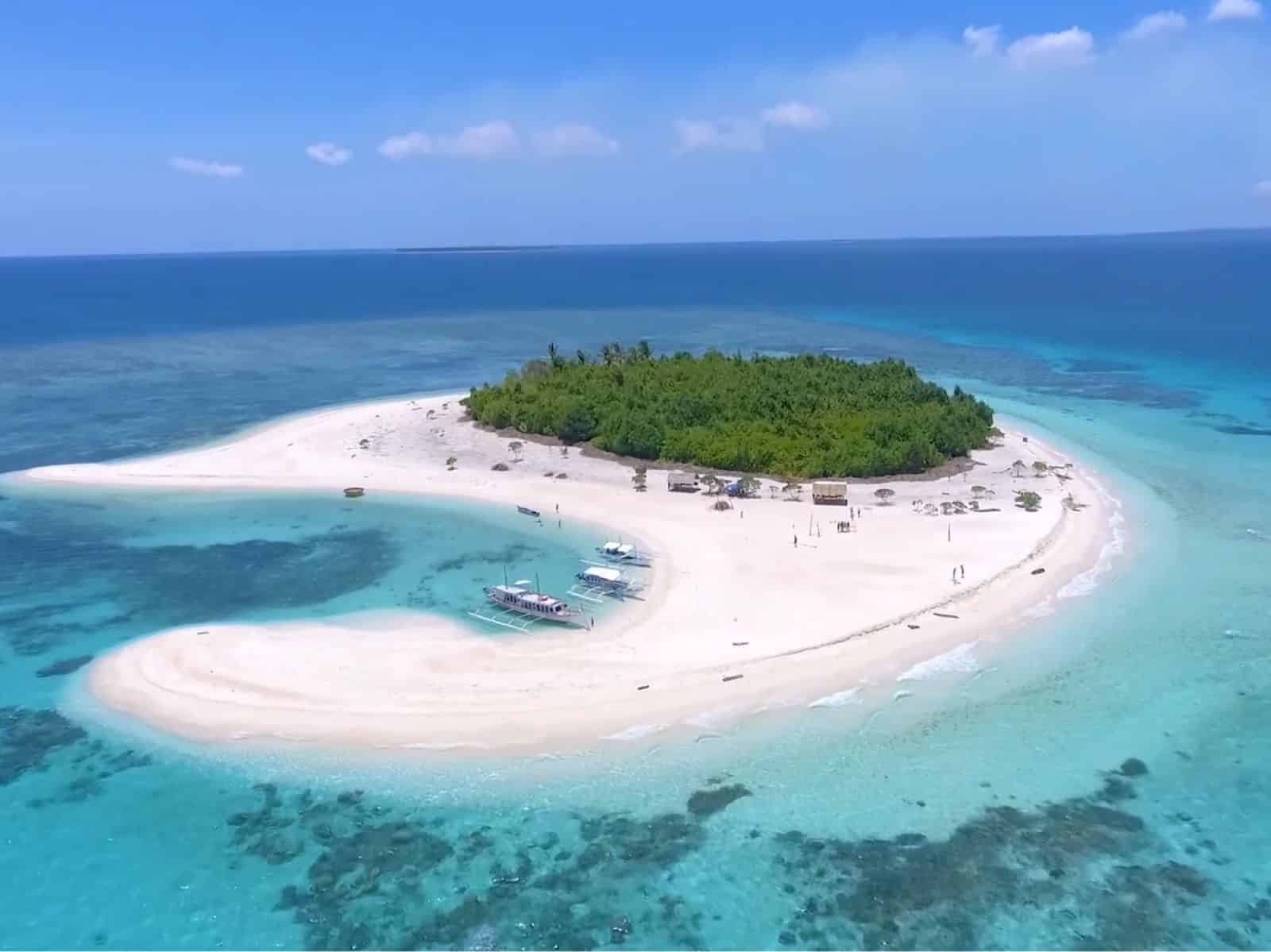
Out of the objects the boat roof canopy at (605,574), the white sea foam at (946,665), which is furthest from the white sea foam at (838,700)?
the boat roof canopy at (605,574)

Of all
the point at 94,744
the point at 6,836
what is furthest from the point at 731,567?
the point at 6,836

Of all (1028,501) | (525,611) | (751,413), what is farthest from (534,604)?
(751,413)

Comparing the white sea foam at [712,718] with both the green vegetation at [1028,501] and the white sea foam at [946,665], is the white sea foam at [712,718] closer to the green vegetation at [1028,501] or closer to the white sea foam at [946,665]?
the white sea foam at [946,665]

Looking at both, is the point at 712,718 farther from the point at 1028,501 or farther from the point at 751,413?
the point at 751,413

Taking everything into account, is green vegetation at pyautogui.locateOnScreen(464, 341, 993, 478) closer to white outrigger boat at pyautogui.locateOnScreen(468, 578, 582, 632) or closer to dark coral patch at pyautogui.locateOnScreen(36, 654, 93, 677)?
white outrigger boat at pyautogui.locateOnScreen(468, 578, 582, 632)

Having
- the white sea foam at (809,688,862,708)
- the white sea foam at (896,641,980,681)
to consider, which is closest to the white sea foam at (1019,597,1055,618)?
the white sea foam at (896,641,980,681)

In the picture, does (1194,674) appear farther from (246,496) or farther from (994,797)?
(246,496)
